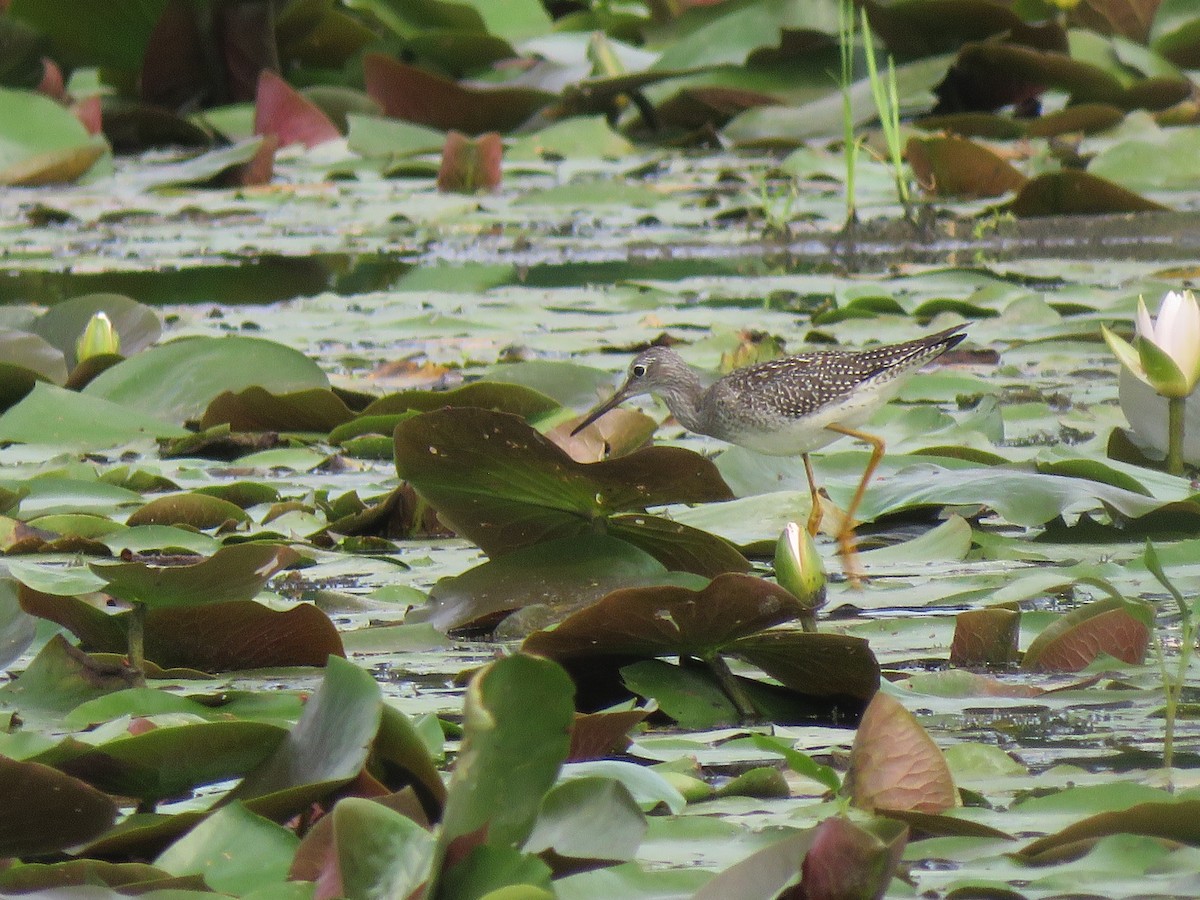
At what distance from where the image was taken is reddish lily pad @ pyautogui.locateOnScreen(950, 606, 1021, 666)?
221 cm

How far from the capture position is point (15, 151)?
29.0ft

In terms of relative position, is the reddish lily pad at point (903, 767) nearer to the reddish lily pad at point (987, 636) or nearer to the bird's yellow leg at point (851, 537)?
the reddish lily pad at point (987, 636)

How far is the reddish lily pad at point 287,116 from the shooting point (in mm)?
9430

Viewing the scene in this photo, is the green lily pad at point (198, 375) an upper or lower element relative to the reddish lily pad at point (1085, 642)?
upper

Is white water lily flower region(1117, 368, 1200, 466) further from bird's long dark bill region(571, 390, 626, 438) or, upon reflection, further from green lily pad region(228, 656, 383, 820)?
green lily pad region(228, 656, 383, 820)

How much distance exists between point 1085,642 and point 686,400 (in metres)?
2.09

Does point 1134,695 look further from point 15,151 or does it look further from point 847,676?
point 15,151

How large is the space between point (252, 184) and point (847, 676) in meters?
7.50

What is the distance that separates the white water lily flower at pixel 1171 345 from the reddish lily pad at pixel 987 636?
0.91m

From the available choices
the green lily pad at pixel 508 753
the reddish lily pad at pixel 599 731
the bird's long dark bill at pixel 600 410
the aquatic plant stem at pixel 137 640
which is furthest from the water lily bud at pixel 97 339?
the green lily pad at pixel 508 753

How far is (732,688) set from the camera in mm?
2088

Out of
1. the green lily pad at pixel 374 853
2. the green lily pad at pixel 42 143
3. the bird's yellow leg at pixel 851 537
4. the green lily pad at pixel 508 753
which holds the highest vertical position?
the green lily pad at pixel 42 143

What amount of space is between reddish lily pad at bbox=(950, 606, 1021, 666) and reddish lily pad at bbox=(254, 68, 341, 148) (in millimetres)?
7610

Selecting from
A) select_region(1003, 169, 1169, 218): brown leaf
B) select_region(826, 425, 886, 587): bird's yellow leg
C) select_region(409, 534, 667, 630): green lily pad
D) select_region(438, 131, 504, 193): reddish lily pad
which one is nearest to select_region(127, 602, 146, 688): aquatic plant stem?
select_region(409, 534, 667, 630): green lily pad
